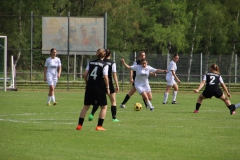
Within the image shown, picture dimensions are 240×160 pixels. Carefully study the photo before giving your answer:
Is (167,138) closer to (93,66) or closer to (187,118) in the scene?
(93,66)

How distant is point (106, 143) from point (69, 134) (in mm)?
1753

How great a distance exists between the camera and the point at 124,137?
14.2 metres

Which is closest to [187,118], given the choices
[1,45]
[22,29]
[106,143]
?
[106,143]

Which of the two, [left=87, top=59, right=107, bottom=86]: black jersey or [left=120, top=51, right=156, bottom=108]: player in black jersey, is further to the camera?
[left=120, top=51, right=156, bottom=108]: player in black jersey

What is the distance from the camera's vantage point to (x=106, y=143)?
13.1 metres

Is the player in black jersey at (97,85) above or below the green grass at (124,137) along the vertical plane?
above

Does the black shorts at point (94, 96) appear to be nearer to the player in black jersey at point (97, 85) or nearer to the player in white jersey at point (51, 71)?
the player in black jersey at point (97, 85)

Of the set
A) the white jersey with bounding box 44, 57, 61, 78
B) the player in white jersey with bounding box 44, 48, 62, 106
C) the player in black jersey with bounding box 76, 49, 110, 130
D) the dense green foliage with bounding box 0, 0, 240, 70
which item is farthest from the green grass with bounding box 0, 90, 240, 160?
the dense green foliage with bounding box 0, 0, 240, 70

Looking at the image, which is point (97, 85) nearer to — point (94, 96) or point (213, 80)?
point (94, 96)

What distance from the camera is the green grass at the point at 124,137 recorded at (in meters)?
11.6

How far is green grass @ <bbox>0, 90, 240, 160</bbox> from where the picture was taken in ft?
38.1

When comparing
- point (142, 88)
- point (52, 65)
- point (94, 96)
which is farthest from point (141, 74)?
point (94, 96)

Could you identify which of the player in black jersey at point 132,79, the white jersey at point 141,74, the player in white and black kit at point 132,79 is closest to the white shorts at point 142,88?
the white jersey at point 141,74

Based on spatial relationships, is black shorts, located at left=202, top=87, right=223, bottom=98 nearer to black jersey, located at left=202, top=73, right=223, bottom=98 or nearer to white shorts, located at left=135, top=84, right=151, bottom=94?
black jersey, located at left=202, top=73, right=223, bottom=98
